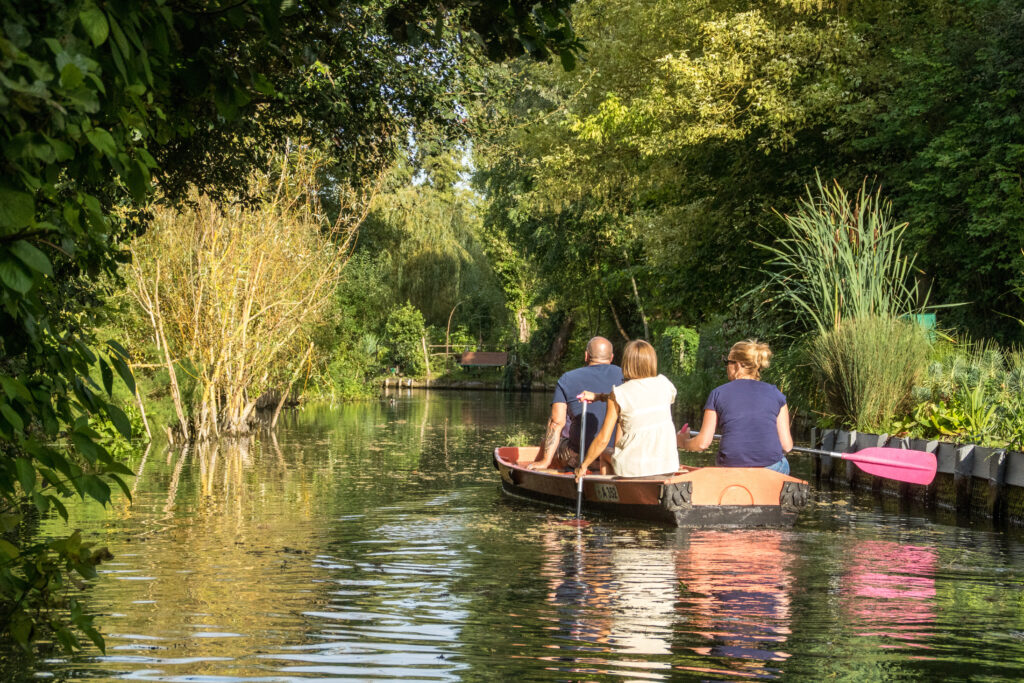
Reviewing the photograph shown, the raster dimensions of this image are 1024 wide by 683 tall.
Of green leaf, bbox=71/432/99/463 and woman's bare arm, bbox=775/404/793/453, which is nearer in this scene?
green leaf, bbox=71/432/99/463

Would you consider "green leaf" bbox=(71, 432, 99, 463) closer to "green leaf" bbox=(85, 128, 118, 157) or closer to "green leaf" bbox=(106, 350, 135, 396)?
"green leaf" bbox=(106, 350, 135, 396)

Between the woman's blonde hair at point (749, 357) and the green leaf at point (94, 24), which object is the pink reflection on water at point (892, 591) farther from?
the green leaf at point (94, 24)

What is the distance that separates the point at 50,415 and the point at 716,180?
23047mm

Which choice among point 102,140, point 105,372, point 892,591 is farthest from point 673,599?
point 102,140

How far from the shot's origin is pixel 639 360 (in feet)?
35.4

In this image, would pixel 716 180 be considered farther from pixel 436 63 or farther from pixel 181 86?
pixel 181 86

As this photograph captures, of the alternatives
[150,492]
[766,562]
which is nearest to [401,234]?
[150,492]

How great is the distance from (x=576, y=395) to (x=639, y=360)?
5.28ft

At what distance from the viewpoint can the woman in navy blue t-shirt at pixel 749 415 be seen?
1095cm

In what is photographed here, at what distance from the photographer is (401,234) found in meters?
43.6

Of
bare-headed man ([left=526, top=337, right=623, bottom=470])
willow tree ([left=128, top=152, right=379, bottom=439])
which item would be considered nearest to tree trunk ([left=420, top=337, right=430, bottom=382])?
willow tree ([left=128, top=152, right=379, bottom=439])

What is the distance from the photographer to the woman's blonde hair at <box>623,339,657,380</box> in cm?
1079

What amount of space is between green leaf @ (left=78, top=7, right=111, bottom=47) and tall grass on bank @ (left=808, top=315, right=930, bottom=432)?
1291 centimetres

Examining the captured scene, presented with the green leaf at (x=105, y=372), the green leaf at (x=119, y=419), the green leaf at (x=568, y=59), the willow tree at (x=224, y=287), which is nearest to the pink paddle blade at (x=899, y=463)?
the green leaf at (x=568, y=59)
